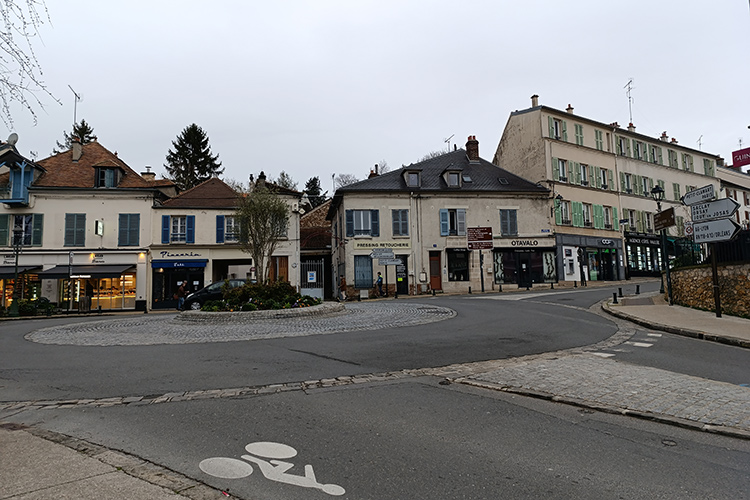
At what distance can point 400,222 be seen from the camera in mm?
31391

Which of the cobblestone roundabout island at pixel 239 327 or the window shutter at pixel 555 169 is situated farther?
the window shutter at pixel 555 169

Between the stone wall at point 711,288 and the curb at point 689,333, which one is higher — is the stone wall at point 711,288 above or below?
above

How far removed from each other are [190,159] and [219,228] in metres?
26.0

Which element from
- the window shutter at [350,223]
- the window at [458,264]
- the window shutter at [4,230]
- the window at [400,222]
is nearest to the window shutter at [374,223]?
the window at [400,222]

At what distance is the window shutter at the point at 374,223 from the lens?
31.0 m

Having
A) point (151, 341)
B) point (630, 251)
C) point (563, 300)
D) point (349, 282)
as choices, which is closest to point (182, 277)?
point (349, 282)

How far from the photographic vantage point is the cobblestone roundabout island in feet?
34.9

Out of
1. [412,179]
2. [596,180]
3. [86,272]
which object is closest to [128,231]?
[86,272]

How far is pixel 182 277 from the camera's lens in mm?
29406

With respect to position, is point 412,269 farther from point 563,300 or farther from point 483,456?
point 483,456

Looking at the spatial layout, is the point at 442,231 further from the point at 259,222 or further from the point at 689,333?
the point at 689,333

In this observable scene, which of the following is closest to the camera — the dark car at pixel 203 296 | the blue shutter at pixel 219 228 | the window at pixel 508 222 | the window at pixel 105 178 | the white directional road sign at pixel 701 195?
the white directional road sign at pixel 701 195

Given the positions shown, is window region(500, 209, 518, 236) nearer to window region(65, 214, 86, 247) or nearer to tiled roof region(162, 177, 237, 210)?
tiled roof region(162, 177, 237, 210)

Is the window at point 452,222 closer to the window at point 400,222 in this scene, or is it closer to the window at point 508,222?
the window at point 400,222
